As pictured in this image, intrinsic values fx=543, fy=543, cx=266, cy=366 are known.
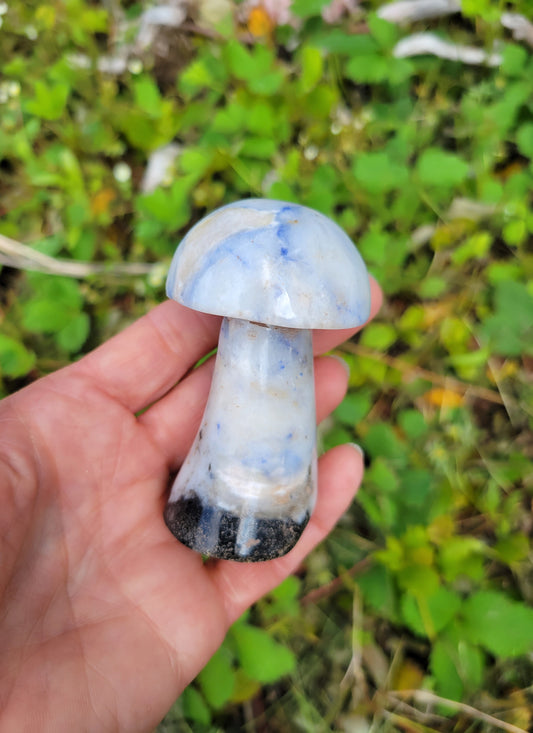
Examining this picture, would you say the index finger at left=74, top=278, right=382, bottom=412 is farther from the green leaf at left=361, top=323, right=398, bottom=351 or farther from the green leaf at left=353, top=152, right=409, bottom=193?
the green leaf at left=353, top=152, right=409, bottom=193

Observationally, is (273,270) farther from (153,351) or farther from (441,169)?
(441,169)

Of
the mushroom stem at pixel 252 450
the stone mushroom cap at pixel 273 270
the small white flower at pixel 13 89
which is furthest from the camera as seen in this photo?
the small white flower at pixel 13 89

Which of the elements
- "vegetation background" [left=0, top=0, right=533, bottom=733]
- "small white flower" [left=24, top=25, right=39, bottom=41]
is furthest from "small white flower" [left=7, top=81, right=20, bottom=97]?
"small white flower" [left=24, top=25, right=39, bottom=41]

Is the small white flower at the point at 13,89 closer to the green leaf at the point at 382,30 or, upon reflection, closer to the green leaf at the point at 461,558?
the green leaf at the point at 382,30

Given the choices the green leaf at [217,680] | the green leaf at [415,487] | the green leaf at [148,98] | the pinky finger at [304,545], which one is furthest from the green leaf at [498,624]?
the green leaf at [148,98]

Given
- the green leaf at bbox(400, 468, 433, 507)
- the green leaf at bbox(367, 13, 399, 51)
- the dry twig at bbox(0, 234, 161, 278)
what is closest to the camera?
the green leaf at bbox(400, 468, 433, 507)

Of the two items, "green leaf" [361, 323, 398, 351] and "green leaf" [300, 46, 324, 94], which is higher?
"green leaf" [300, 46, 324, 94]

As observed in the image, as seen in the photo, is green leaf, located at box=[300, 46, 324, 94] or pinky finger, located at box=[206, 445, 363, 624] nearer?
pinky finger, located at box=[206, 445, 363, 624]

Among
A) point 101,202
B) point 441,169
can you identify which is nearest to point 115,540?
point 101,202
